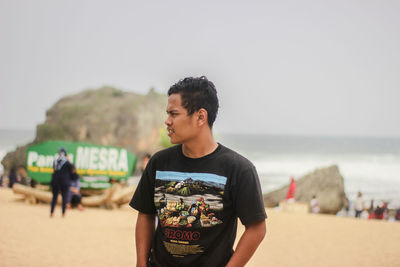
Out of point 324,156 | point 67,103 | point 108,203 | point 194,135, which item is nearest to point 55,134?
point 67,103

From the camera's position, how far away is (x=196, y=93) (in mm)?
2324

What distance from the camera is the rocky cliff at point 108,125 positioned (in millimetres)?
33156

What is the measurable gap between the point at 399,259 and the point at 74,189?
9490 millimetres

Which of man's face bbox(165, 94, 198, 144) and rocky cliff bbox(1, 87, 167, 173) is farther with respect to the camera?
rocky cliff bbox(1, 87, 167, 173)

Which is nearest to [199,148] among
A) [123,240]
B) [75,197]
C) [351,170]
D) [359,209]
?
[123,240]

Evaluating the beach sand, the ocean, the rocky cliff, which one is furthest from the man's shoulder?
the rocky cliff

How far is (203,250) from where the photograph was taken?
226 centimetres

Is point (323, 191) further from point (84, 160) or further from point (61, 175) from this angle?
Result: point (61, 175)

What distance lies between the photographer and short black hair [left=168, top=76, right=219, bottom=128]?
2.32 meters

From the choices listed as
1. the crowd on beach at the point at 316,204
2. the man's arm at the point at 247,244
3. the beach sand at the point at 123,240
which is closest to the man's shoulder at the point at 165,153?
the man's arm at the point at 247,244

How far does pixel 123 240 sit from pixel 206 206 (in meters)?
8.20

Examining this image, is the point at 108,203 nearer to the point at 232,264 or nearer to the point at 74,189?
the point at 74,189

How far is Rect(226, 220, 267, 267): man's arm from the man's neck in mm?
406

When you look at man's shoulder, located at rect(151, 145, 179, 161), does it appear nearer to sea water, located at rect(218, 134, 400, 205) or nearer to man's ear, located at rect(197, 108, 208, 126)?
man's ear, located at rect(197, 108, 208, 126)
